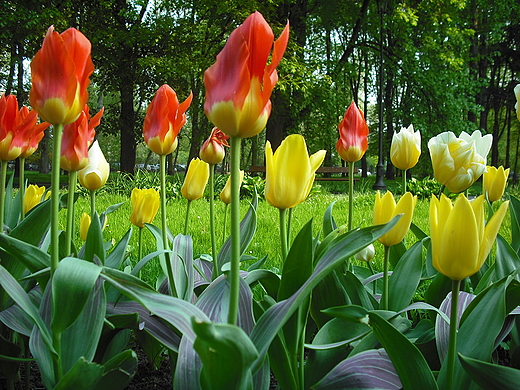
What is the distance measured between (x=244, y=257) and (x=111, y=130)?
1227 centimetres

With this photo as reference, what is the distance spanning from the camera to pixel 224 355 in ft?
1.92

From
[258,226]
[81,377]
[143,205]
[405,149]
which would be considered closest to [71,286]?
[81,377]

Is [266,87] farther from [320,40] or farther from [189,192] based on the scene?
[320,40]

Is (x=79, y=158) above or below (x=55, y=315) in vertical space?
above

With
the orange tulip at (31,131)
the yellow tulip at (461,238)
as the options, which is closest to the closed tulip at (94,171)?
the orange tulip at (31,131)

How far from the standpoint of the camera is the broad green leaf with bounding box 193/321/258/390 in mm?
520

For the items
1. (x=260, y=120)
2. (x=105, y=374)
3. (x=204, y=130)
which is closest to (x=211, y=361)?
(x=105, y=374)

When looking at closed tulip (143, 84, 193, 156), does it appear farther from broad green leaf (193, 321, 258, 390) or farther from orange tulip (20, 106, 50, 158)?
broad green leaf (193, 321, 258, 390)

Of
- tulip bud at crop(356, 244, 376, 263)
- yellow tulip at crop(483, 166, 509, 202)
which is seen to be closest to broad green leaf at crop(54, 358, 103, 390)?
tulip bud at crop(356, 244, 376, 263)

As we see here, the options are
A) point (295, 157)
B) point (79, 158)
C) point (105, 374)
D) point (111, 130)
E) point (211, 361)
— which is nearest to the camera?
point (211, 361)

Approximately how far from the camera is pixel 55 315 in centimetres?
65

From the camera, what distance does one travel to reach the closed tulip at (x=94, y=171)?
1.17m

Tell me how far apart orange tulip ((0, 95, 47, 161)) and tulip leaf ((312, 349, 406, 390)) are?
89 cm

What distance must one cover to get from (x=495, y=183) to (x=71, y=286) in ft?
4.81
